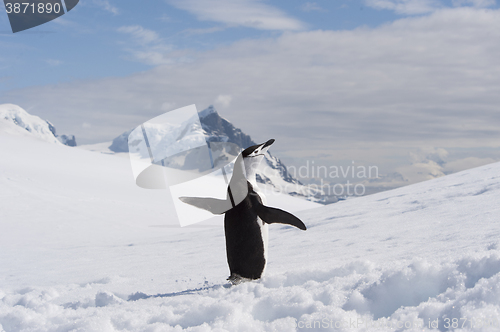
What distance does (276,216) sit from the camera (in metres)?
3.41

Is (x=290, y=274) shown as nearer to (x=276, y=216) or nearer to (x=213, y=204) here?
(x=276, y=216)

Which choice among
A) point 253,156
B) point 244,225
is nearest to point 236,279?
point 244,225


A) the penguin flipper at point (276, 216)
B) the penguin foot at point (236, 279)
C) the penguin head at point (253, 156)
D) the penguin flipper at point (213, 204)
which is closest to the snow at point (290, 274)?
the penguin foot at point (236, 279)

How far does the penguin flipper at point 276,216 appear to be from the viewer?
10.9 feet

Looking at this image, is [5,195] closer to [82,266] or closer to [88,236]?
[88,236]

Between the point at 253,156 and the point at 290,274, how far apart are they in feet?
3.95

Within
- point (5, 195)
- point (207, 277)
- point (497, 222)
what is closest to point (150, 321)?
point (207, 277)

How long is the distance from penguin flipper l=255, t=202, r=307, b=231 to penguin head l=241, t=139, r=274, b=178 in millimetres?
393

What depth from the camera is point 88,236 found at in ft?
29.6

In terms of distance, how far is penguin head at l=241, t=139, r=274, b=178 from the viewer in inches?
144

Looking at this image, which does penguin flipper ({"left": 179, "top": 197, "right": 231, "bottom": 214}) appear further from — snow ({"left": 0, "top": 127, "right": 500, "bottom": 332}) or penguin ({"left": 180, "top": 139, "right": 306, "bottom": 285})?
snow ({"left": 0, "top": 127, "right": 500, "bottom": 332})

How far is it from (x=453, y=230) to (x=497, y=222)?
1.49ft

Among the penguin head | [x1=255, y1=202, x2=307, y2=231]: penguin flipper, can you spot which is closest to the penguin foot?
[x1=255, y1=202, x2=307, y2=231]: penguin flipper

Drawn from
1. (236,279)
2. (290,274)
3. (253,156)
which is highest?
(253,156)
